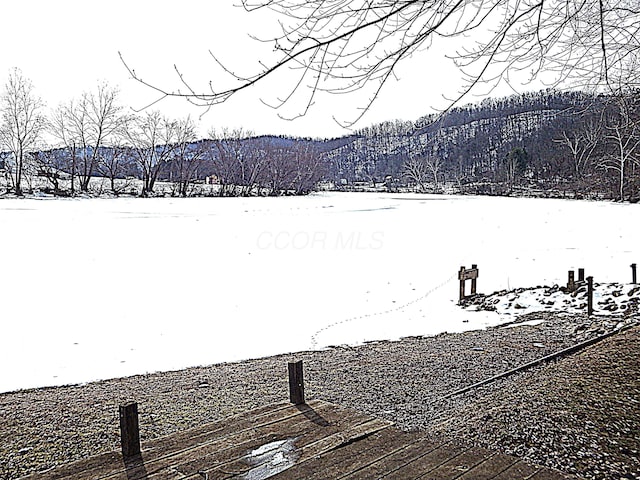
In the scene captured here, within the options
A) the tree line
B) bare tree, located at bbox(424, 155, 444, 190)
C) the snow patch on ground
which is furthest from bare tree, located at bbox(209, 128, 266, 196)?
the snow patch on ground

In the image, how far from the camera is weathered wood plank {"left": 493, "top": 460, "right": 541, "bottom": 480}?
2982mm

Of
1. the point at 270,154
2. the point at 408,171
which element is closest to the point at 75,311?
the point at 270,154

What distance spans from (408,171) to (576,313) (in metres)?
63.9

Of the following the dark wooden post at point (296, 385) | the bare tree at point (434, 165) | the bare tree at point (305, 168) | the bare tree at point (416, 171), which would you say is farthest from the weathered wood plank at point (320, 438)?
the bare tree at point (416, 171)

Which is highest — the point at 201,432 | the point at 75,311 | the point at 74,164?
the point at 74,164

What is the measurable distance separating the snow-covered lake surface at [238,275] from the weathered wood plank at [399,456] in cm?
563

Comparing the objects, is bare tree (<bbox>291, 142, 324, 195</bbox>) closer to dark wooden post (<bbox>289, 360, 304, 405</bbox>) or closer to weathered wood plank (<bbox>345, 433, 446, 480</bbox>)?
dark wooden post (<bbox>289, 360, 304, 405</bbox>)

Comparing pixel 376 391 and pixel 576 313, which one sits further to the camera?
pixel 576 313

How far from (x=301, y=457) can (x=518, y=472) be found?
3.82ft

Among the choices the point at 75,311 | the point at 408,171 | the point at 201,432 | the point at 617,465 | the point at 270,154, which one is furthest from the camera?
the point at 408,171

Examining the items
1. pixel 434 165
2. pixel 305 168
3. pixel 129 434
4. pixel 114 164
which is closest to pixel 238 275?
pixel 129 434

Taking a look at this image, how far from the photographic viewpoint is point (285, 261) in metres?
19.3

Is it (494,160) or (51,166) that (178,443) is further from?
(494,160)

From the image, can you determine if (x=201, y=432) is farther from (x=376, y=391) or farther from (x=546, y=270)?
(x=546, y=270)
